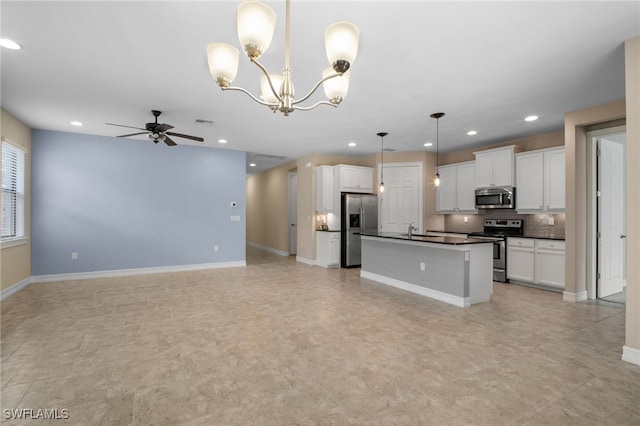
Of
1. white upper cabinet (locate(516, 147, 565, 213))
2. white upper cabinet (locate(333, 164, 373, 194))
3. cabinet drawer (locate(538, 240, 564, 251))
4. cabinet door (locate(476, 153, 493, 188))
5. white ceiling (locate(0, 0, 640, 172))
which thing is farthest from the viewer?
white upper cabinet (locate(333, 164, 373, 194))

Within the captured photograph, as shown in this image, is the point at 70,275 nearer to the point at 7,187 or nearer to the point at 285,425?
the point at 7,187

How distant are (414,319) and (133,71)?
13.5 feet

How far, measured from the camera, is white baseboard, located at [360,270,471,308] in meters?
4.20

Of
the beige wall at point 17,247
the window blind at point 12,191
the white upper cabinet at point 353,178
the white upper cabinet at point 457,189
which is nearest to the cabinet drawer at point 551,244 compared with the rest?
the white upper cabinet at point 457,189

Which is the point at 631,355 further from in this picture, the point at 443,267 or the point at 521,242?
the point at 521,242

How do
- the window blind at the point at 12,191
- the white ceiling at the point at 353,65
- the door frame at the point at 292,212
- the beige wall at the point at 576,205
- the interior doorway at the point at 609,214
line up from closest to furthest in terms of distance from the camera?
1. the white ceiling at the point at 353,65
2. the beige wall at the point at 576,205
3. the interior doorway at the point at 609,214
4. the window blind at the point at 12,191
5. the door frame at the point at 292,212

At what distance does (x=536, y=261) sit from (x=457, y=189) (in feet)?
7.10

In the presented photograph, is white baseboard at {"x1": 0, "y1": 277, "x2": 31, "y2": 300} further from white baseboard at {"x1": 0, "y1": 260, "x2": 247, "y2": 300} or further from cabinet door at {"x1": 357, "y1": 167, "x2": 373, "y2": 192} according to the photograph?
cabinet door at {"x1": 357, "y1": 167, "x2": 373, "y2": 192}

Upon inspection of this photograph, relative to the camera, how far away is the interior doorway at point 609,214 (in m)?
4.50

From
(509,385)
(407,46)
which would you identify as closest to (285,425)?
(509,385)

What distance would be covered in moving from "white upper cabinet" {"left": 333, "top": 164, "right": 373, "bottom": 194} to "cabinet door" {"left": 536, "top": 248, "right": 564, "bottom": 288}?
3701mm

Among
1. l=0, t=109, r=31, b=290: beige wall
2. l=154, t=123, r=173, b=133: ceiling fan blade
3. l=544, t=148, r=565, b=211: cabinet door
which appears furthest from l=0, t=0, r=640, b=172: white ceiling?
l=544, t=148, r=565, b=211: cabinet door

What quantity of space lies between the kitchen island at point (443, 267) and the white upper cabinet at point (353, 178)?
2.16m

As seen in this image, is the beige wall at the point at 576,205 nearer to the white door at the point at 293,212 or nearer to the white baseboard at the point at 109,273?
the white baseboard at the point at 109,273
